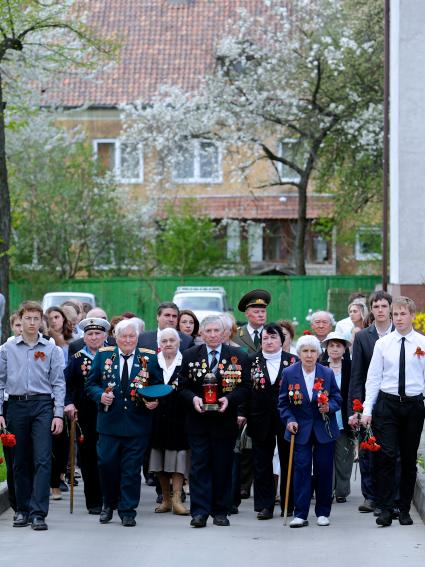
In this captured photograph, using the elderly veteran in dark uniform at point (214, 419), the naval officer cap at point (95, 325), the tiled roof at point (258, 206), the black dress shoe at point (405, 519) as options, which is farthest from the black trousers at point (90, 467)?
the tiled roof at point (258, 206)

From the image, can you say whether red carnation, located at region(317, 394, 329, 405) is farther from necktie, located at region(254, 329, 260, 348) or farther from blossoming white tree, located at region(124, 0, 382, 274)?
blossoming white tree, located at region(124, 0, 382, 274)

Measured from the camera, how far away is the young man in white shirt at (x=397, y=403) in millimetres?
11820

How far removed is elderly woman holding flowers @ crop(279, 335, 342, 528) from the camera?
1215 cm

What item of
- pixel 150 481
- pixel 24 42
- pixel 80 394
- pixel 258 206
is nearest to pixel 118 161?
pixel 258 206

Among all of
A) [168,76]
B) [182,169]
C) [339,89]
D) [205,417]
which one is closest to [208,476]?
[205,417]

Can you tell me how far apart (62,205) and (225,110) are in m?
6.12

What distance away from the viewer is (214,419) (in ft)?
39.7

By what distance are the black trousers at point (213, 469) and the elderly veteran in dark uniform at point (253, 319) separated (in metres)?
2.13

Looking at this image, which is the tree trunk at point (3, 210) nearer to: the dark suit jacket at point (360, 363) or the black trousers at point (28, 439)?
the dark suit jacket at point (360, 363)

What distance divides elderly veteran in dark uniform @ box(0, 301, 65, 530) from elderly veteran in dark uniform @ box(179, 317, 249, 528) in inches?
46.1

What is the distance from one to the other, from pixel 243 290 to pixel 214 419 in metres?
34.7

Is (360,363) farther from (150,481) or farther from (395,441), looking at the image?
(150,481)

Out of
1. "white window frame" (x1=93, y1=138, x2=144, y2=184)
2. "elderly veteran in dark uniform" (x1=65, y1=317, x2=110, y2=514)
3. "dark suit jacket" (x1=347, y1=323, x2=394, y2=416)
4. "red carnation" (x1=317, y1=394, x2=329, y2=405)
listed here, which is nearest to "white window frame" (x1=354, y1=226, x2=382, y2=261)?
"white window frame" (x1=93, y1=138, x2=144, y2=184)

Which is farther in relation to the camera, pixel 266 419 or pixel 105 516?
pixel 266 419
